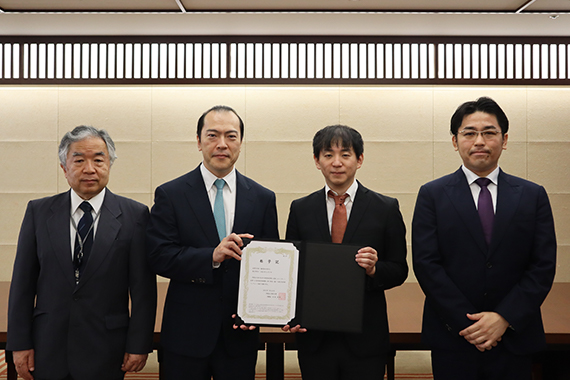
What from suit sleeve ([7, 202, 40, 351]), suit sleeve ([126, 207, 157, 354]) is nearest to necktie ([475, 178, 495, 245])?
suit sleeve ([126, 207, 157, 354])

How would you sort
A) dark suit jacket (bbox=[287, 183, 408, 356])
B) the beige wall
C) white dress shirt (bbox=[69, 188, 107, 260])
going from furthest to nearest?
the beige wall
white dress shirt (bbox=[69, 188, 107, 260])
dark suit jacket (bbox=[287, 183, 408, 356])

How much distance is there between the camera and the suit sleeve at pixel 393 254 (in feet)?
6.50

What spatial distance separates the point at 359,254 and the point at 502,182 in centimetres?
73

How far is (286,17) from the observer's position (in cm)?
386

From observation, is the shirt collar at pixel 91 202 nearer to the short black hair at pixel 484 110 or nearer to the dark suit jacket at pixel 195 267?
the dark suit jacket at pixel 195 267

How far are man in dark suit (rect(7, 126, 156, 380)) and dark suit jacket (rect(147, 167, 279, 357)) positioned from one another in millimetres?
136

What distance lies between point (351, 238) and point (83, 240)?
3.88 ft

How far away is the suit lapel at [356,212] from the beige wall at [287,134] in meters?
2.54

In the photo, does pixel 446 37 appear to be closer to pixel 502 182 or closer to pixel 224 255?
pixel 502 182

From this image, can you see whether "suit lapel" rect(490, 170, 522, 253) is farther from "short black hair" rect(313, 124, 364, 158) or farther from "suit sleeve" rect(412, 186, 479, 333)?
"short black hair" rect(313, 124, 364, 158)

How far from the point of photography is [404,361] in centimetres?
398

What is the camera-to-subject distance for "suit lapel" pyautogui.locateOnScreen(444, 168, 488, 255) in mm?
1942

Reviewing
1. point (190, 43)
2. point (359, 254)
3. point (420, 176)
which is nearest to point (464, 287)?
point (359, 254)

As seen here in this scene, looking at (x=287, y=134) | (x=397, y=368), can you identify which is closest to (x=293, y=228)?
(x=397, y=368)
